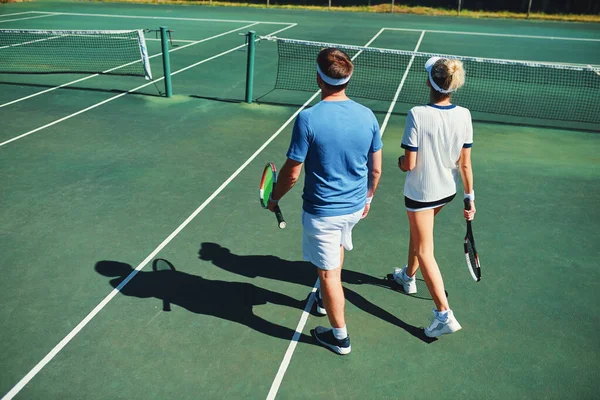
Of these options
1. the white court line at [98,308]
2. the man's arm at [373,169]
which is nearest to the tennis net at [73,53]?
the white court line at [98,308]

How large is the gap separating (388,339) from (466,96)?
32.3ft

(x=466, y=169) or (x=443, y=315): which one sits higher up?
(x=466, y=169)

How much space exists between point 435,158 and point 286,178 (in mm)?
1276

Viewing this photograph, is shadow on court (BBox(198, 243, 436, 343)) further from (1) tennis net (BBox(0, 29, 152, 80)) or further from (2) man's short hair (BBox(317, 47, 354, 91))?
(1) tennis net (BBox(0, 29, 152, 80))

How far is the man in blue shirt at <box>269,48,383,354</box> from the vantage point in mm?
3625

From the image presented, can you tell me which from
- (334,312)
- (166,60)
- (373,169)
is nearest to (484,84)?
(166,60)

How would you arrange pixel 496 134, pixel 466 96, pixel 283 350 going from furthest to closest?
pixel 466 96 → pixel 496 134 → pixel 283 350

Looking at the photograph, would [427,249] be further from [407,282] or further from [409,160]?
[407,282]

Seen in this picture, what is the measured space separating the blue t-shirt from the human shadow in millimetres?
1441

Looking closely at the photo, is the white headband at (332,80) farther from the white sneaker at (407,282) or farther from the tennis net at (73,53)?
the tennis net at (73,53)

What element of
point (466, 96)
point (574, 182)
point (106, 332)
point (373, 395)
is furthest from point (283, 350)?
point (466, 96)

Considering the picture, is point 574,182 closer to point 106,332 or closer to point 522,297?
point 522,297

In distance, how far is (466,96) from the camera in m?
13.0

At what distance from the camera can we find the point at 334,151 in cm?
369
